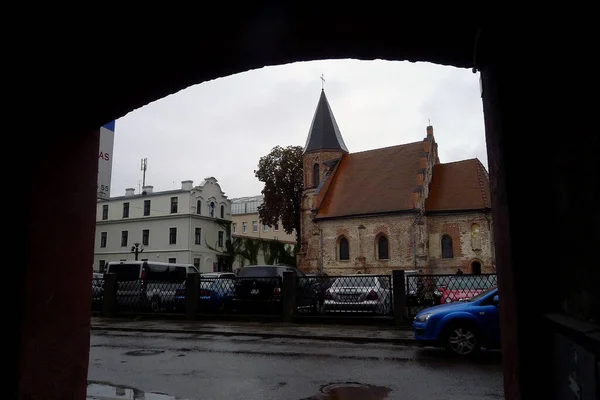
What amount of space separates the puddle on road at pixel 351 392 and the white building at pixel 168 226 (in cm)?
4347

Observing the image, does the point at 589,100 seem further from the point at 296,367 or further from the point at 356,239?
the point at 356,239

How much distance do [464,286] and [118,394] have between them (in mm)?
11252

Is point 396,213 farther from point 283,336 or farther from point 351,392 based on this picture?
point 351,392

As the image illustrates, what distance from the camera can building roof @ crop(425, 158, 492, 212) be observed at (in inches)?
1442

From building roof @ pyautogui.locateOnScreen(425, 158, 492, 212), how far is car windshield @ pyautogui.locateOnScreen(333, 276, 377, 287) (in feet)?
74.7

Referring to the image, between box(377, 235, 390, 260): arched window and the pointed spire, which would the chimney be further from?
box(377, 235, 390, 260): arched window

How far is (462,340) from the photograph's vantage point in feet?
30.9

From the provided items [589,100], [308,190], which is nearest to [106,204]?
[308,190]

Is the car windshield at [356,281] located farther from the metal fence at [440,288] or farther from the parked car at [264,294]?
the metal fence at [440,288]

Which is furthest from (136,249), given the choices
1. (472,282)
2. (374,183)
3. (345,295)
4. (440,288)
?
(472,282)

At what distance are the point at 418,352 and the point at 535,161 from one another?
843 cm

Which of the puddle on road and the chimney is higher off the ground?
the chimney

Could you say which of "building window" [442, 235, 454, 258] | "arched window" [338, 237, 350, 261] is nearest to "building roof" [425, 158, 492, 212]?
"building window" [442, 235, 454, 258]

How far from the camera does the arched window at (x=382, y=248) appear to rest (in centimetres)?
3841
